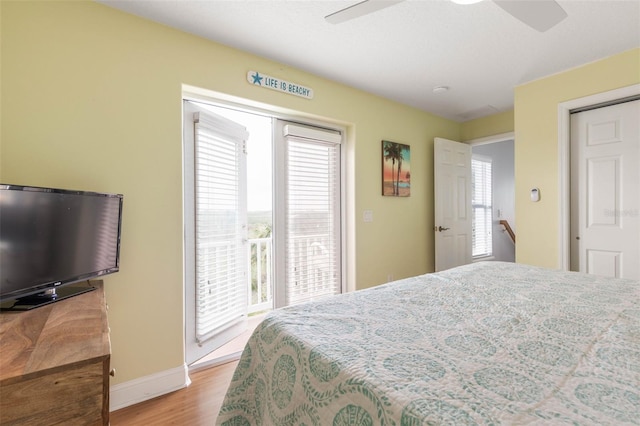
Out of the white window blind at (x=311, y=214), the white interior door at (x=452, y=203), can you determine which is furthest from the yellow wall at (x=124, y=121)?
the white interior door at (x=452, y=203)

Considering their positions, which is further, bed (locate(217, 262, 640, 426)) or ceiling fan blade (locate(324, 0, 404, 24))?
ceiling fan blade (locate(324, 0, 404, 24))

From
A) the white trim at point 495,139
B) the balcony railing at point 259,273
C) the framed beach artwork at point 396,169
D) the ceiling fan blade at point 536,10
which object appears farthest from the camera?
the white trim at point 495,139

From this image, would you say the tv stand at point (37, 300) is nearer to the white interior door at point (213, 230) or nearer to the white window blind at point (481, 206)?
the white interior door at point (213, 230)

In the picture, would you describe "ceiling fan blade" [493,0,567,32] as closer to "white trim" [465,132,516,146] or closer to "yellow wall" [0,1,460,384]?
"yellow wall" [0,1,460,384]

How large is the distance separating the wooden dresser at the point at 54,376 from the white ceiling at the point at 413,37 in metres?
1.84

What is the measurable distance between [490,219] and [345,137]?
3.33 meters

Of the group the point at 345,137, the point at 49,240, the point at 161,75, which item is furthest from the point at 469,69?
the point at 49,240

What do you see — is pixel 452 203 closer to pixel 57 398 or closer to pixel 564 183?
pixel 564 183

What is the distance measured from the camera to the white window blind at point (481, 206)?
4820 millimetres

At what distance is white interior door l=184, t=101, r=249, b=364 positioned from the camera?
7.30 ft

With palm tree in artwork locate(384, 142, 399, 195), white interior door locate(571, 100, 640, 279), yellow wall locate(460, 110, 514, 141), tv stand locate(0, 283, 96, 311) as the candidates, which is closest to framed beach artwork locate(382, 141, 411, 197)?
palm tree in artwork locate(384, 142, 399, 195)

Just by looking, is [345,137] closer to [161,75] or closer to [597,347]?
[161,75]

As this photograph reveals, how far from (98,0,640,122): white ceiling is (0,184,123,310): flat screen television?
1266mm

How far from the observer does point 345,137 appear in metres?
3.17
